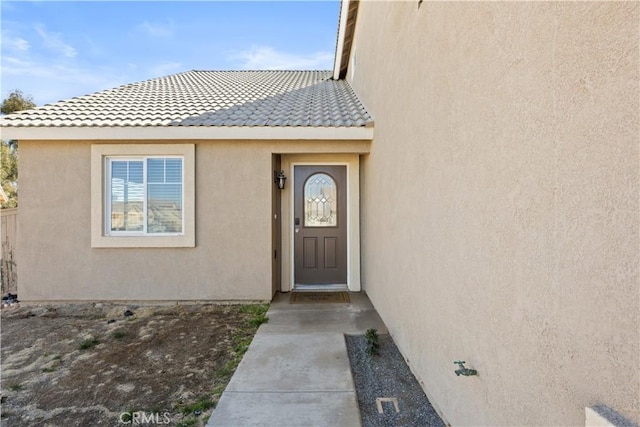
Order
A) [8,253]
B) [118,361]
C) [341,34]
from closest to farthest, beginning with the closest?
[118,361] → [8,253] → [341,34]

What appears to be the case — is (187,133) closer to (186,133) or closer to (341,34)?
(186,133)

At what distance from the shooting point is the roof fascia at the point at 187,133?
19.4 ft

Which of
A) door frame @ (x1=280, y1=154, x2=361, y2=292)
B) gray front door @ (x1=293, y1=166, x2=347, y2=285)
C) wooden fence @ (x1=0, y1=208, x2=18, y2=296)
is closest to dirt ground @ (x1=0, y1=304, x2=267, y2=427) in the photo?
wooden fence @ (x1=0, y1=208, x2=18, y2=296)

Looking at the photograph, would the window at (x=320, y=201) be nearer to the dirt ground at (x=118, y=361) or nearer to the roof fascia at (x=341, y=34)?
the dirt ground at (x=118, y=361)

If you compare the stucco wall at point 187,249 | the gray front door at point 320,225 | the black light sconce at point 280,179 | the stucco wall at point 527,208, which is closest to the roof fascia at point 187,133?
the stucco wall at point 187,249

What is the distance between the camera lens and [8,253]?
7.02 meters

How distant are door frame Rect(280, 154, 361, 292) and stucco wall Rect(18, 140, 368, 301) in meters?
0.82

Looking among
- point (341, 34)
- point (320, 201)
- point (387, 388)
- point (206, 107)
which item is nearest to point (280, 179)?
point (320, 201)

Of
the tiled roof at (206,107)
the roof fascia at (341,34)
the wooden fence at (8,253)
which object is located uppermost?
the roof fascia at (341,34)

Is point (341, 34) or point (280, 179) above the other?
point (341, 34)

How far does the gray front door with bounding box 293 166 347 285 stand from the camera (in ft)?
23.6

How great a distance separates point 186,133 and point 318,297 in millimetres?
4083

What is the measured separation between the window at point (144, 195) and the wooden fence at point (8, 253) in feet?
9.12

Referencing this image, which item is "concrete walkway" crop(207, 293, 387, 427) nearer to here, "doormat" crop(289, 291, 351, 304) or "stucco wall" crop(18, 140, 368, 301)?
"doormat" crop(289, 291, 351, 304)
